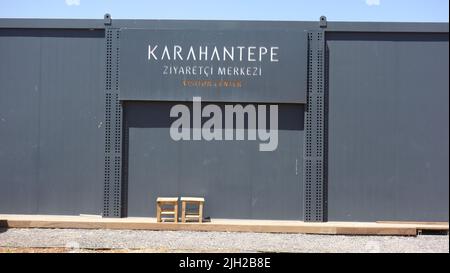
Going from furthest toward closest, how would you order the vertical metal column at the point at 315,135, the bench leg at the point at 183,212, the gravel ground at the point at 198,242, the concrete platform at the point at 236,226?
the vertical metal column at the point at 315,135, the bench leg at the point at 183,212, the concrete platform at the point at 236,226, the gravel ground at the point at 198,242

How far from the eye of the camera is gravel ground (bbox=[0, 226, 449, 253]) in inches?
281

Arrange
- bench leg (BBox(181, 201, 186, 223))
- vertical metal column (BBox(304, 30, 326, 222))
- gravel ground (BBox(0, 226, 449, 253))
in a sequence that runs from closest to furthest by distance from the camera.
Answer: gravel ground (BBox(0, 226, 449, 253)) < bench leg (BBox(181, 201, 186, 223)) < vertical metal column (BBox(304, 30, 326, 222))

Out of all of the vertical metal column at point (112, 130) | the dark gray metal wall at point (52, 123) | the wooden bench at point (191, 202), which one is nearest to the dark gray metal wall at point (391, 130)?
the wooden bench at point (191, 202)

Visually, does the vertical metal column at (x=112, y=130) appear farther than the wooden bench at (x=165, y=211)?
Yes

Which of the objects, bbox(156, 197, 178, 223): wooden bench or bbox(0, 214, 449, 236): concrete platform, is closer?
bbox(0, 214, 449, 236): concrete platform

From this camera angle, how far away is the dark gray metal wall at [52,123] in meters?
8.69

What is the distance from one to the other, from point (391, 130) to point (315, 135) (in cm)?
146

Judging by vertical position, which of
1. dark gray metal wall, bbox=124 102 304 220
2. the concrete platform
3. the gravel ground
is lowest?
the gravel ground

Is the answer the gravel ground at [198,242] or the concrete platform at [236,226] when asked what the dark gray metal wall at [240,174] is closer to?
the concrete platform at [236,226]

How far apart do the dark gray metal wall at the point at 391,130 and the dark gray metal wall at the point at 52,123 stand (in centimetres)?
464

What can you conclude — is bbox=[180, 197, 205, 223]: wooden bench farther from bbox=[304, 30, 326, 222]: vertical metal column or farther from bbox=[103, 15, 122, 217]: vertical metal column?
bbox=[304, 30, 326, 222]: vertical metal column

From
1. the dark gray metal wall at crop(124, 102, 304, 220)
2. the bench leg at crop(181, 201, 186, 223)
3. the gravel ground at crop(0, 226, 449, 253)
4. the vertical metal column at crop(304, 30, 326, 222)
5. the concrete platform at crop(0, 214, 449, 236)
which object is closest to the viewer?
the gravel ground at crop(0, 226, 449, 253)

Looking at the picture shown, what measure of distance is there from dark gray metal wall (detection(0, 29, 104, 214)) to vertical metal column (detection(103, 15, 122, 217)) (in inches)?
5.9

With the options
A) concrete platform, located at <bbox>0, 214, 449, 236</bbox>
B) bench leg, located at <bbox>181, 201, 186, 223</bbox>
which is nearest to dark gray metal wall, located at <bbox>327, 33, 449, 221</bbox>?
concrete platform, located at <bbox>0, 214, 449, 236</bbox>
